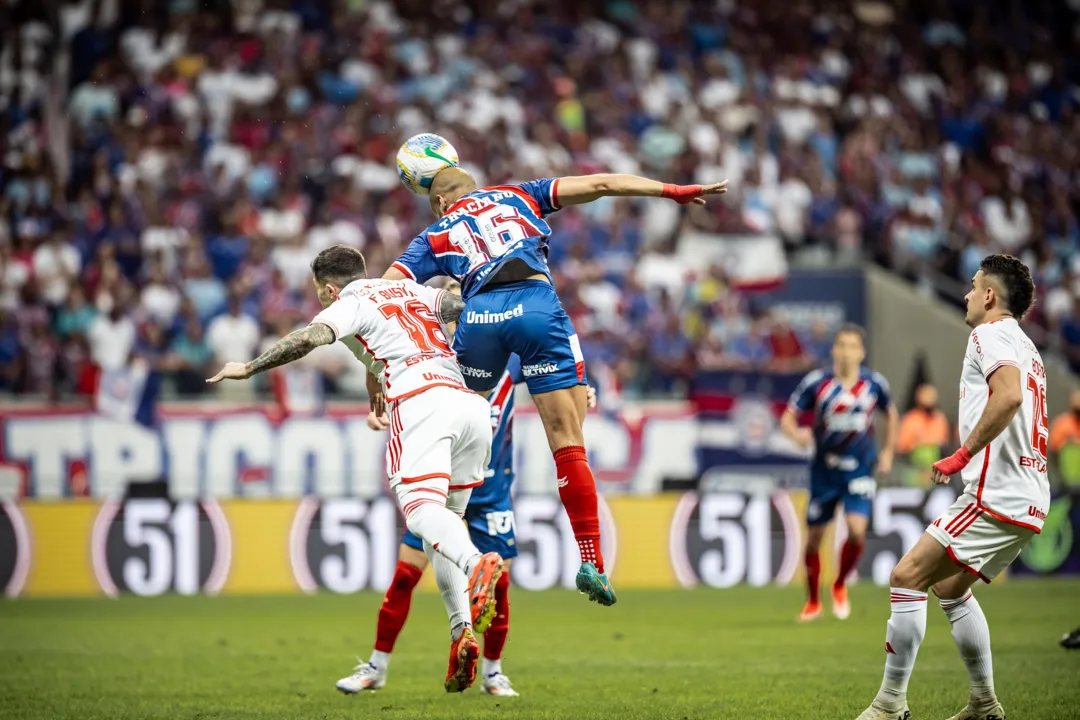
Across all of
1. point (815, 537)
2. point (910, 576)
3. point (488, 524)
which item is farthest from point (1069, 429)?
point (910, 576)

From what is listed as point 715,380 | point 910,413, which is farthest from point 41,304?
point 910,413

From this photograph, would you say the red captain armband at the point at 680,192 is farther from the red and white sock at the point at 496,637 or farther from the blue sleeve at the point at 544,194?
the red and white sock at the point at 496,637

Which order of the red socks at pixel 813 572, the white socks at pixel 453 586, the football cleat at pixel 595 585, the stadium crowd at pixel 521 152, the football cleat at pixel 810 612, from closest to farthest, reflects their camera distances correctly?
the football cleat at pixel 595 585, the white socks at pixel 453 586, the football cleat at pixel 810 612, the red socks at pixel 813 572, the stadium crowd at pixel 521 152

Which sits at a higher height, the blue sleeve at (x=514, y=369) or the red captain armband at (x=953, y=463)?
the blue sleeve at (x=514, y=369)

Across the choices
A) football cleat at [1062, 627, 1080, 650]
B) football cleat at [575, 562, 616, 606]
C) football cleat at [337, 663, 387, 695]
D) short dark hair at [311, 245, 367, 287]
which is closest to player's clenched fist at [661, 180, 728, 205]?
short dark hair at [311, 245, 367, 287]

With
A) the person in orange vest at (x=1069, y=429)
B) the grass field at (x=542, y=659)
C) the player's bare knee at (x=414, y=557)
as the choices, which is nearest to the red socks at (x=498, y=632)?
the grass field at (x=542, y=659)

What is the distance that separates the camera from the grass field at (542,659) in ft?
28.7

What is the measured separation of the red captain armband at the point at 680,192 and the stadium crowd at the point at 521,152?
497 inches

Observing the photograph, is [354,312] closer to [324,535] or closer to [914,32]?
[324,535]

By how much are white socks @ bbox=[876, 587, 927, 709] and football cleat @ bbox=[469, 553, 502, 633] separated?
2.10 metres

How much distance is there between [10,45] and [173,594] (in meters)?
11.8

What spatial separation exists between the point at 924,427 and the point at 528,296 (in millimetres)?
13029

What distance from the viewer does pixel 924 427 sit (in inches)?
792

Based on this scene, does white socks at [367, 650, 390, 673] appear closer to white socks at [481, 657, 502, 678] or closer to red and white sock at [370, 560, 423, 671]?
red and white sock at [370, 560, 423, 671]
